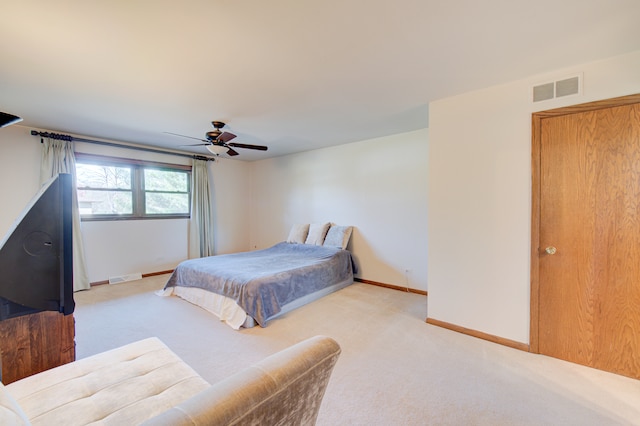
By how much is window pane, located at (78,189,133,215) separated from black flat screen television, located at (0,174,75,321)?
11.9 ft

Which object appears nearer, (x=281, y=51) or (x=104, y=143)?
(x=281, y=51)

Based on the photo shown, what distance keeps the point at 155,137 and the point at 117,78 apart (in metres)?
2.14

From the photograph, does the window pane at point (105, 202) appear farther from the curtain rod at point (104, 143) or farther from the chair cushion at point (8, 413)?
the chair cushion at point (8, 413)

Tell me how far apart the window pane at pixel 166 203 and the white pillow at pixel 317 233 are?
2.57 meters

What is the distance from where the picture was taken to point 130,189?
4.70 meters

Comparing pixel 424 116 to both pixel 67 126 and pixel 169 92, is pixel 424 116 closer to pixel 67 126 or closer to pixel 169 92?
pixel 169 92

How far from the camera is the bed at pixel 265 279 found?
295cm

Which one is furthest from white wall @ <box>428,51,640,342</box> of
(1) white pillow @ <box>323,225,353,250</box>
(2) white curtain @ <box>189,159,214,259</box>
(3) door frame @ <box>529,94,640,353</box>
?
(2) white curtain @ <box>189,159,214,259</box>

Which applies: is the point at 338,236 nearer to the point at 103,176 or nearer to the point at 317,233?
the point at 317,233

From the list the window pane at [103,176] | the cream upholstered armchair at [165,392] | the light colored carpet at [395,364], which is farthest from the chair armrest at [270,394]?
the window pane at [103,176]

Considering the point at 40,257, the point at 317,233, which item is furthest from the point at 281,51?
the point at 317,233

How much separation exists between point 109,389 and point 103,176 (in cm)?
434

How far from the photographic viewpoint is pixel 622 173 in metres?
2.04

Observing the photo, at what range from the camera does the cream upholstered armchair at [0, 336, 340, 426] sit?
2.11 ft
